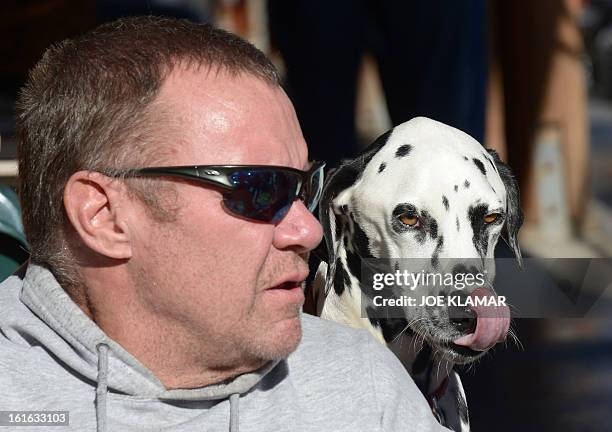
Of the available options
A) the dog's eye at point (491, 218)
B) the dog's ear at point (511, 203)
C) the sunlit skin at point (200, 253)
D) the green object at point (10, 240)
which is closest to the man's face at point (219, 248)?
the sunlit skin at point (200, 253)

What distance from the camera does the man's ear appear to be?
6.13ft

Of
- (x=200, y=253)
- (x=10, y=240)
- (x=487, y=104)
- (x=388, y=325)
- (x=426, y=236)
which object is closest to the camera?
(x=200, y=253)

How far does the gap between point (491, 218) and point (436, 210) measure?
0.12 meters

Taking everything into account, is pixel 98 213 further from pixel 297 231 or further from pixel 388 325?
pixel 388 325

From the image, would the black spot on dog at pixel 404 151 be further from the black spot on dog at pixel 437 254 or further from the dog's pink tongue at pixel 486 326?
the dog's pink tongue at pixel 486 326

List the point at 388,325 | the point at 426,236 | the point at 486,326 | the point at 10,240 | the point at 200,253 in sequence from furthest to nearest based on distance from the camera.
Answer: the point at 10,240, the point at 388,325, the point at 426,236, the point at 486,326, the point at 200,253

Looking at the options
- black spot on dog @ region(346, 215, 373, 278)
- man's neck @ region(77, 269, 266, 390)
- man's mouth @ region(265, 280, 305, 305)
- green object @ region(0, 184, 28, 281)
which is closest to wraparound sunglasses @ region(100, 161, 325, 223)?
man's mouth @ region(265, 280, 305, 305)

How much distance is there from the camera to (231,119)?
184cm

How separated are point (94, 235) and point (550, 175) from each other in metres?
4.38

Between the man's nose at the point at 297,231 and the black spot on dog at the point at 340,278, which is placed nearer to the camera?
the man's nose at the point at 297,231

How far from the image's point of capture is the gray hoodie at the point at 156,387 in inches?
73.1

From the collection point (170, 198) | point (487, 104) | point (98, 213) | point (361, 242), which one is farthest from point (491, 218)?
point (487, 104)

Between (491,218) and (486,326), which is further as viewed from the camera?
(491,218)

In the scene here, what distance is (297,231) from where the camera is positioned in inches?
75.0
